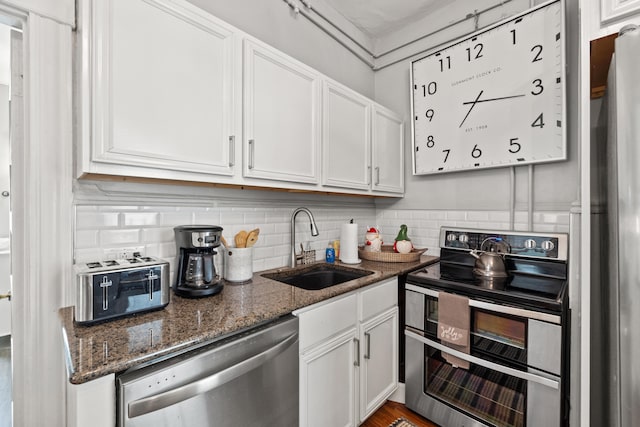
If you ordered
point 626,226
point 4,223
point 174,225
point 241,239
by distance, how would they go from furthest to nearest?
point 4,223
point 241,239
point 174,225
point 626,226

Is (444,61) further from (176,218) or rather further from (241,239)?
(176,218)

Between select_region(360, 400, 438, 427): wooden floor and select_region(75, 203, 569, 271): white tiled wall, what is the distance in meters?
1.07

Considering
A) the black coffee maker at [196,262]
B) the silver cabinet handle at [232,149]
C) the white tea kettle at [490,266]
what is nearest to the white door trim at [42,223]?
the black coffee maker at [196,262]

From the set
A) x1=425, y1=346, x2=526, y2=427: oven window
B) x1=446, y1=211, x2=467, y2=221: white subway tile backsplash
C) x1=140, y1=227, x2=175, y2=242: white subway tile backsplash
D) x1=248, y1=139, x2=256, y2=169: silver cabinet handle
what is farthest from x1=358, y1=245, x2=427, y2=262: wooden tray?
x1=140, y1=227, x2=175, y2=242: white subway tile backsplash

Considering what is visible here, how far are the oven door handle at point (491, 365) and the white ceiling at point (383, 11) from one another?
96.1 inches

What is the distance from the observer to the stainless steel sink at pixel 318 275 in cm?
184

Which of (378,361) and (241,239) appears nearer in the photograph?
(241,239)

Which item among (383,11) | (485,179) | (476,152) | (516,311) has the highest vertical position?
(383,11)

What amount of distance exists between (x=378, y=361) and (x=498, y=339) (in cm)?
65

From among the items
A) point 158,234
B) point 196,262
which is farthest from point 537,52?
point 158,234

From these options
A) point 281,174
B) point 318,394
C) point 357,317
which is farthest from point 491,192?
point 318,394

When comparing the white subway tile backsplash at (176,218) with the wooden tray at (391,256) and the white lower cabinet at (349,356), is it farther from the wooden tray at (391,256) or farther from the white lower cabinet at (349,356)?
the wooden tray at (391,256)

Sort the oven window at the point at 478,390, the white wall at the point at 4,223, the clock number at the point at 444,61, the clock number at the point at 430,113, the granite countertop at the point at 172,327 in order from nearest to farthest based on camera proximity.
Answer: the granite countertop at the point at 172,327, the oven window at the point at 478,390, the clock number at the point at 444,61, the clock number at the point at 430,113, the white wall at the point at 4,223

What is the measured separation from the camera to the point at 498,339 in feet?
4.60
